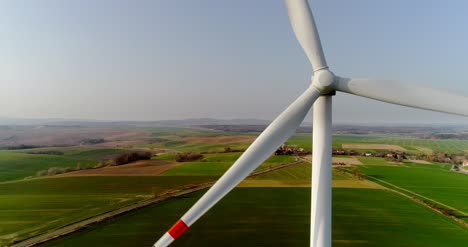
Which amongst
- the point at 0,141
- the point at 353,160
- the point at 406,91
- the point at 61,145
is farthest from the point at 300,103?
the point at 0,141

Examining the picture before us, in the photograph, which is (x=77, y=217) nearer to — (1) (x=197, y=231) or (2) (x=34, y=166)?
(1) (x=197, y=231)

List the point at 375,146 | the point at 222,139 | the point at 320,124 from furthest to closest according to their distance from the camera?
the point at 375,146 < the point at 222,139 < the point at 320,124

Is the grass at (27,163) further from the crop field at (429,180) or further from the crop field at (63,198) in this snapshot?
the crop field at (429,180)

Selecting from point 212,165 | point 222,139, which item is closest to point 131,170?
point 212,165

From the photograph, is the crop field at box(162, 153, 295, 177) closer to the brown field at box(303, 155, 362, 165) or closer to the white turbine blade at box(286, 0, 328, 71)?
the brown field at box(303, 155, 362, 165)

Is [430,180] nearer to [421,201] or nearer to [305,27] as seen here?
[421,201]

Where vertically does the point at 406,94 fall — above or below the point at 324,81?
below

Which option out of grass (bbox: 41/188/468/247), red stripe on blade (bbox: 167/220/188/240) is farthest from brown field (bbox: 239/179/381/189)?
red stripe on blade (bbox: 167/220/188/240)

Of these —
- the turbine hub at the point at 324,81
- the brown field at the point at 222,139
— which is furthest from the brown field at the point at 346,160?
the turbine hub at the point at 324,81
